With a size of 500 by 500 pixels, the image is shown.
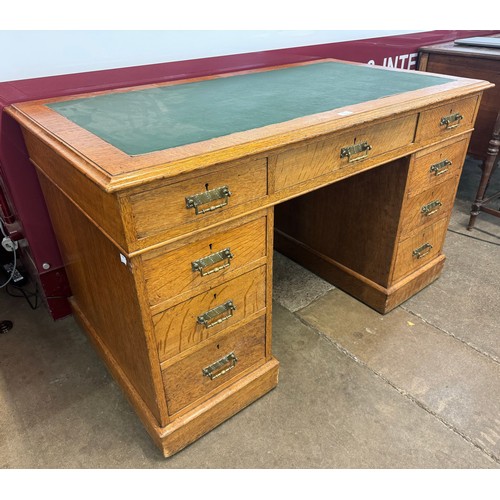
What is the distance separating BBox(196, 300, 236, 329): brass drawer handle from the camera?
126 centimetres

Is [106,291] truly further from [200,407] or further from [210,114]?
[210,114]

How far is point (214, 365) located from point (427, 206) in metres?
1.13

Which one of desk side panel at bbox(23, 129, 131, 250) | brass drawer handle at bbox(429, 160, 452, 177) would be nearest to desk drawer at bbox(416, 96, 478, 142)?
brass drawer handle at bbox(429, 160, 452, 177)

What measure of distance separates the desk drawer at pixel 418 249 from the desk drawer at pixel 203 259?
851 millimetres

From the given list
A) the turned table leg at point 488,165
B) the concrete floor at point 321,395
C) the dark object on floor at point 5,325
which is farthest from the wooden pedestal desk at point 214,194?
the turned table leg at point 488,165

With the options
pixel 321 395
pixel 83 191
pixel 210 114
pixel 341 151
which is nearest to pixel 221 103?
pixel 210 114

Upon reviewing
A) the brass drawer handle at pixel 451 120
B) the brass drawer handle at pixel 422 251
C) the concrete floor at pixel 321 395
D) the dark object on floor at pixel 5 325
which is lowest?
the concrete floor at pixel 321 395

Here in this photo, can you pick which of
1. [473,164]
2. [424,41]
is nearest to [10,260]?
[424,41]

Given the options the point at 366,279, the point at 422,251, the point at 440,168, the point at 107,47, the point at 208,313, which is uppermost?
the point at 107,47

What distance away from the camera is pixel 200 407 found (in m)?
1.40

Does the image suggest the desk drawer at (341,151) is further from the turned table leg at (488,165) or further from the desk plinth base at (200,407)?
the turned table leg at (488,165)

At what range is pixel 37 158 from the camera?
1.44 metres

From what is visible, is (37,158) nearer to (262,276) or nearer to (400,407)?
(262,276)

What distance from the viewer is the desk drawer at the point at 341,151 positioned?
123 cm
